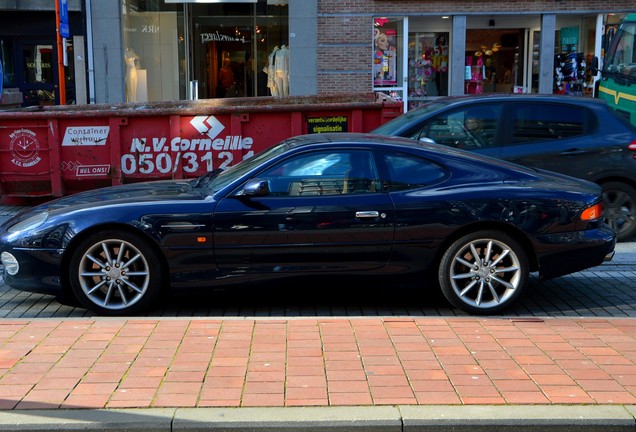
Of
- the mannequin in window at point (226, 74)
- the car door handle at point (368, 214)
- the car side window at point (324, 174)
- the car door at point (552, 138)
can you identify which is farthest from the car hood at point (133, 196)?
the mannequin in window at point (226, 74)

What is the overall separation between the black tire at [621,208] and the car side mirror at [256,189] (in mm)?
4626

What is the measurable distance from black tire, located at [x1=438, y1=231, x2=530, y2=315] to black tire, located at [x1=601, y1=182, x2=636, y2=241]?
131 inches

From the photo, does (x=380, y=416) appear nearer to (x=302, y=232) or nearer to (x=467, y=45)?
(x=302, y=232)

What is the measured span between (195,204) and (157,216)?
12.1 inches

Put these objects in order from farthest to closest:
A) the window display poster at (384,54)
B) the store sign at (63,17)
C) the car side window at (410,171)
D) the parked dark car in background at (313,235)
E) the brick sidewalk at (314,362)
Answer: the window display poster at (384,54) < the store sign at (63,17) < the car side window at (410,171) < the parked dark car in background at (313,235) < the brick sidewalk at (314,362)

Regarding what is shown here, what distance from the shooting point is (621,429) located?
171 inches

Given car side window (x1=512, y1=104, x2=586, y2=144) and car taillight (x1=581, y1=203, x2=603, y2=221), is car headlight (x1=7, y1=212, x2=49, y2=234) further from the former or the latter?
car side window (x1=512, y1=104, x2=586, y2=144)

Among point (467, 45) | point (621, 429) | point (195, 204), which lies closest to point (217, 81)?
point (467, 45)

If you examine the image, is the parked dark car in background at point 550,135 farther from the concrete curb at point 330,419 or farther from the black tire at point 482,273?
the concrete curb at point 330,419

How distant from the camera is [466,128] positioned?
364 inches

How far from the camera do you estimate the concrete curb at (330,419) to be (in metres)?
4.29

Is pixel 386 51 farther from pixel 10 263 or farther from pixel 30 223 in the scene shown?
pixel 10 263

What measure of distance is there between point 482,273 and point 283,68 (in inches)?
553

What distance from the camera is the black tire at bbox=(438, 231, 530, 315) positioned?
21.2 ft
